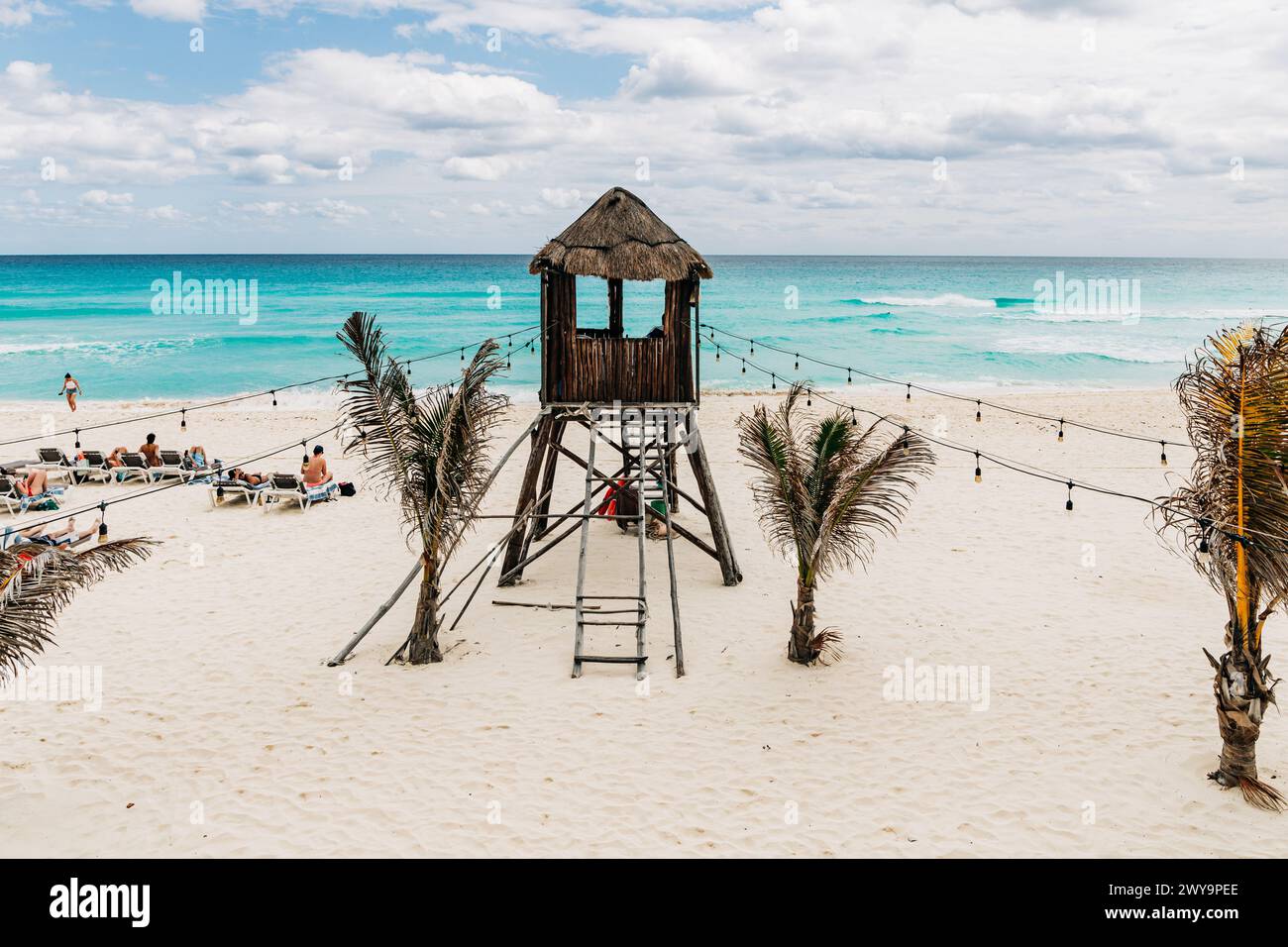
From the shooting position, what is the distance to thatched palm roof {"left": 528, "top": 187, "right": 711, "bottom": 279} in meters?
11.4

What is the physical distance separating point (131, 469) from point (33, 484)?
1.96 m

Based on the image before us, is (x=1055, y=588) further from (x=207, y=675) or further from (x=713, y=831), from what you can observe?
(x=207, y=675)

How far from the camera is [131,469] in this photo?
56.8 feet

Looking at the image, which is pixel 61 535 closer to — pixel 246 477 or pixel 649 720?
pixel 246 477

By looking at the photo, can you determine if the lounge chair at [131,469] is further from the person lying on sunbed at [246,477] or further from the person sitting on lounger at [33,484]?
the person lying on sunbed at [246,477]

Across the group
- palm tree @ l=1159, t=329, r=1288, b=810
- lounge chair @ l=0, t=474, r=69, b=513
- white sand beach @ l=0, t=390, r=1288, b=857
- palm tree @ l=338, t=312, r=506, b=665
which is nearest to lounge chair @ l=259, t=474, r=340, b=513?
white sand beach @ l=0, t=390, r=1288, b=857

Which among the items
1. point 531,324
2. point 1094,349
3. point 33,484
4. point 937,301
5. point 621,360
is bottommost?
point 33,484

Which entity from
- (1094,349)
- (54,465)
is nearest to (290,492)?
(54,465)

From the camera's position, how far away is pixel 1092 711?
330 inches

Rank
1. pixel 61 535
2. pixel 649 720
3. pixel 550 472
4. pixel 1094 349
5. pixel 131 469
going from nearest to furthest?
pixel 649 720
pixel 61 535
pixel 550 472
pixel 131 469
pixel 1094 349

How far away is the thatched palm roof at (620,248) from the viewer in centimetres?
1135

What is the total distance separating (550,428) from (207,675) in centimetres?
509

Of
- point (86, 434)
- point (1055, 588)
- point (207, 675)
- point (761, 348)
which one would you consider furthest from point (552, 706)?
point (761, 348)

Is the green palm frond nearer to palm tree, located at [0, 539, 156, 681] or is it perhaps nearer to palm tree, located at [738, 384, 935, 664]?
palm tree, located at [738, 384, 935, 664]
